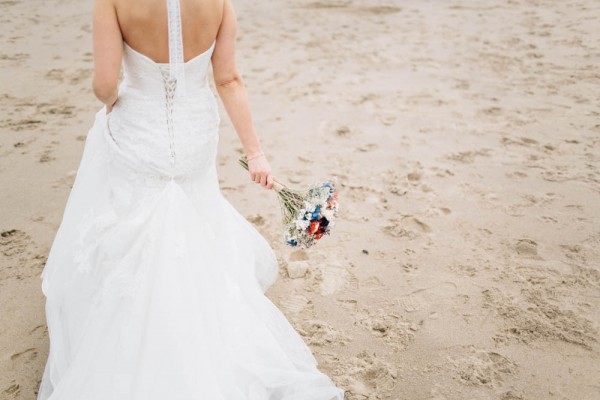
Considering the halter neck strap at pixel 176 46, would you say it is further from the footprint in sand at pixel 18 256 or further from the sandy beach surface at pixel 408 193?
the footprint in sand at pixel 18 256

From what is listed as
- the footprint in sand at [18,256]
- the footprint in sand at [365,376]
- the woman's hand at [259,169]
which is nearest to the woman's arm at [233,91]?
the woman's hand at [259,169]

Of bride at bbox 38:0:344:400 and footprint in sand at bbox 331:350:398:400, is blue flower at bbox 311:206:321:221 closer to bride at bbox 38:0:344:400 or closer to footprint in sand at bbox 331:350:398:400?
bride at bbox 38:0:344:400

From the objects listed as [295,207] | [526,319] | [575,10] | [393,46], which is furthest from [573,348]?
[575,10]

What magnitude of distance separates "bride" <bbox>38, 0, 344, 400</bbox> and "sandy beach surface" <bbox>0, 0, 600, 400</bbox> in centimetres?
57

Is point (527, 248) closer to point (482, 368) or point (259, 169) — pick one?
point (482, 368)

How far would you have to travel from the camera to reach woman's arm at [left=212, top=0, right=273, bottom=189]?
1.86 metres

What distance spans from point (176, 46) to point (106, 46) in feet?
0.77

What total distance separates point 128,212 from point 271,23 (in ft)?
22.7

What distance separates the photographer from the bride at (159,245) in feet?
5.80

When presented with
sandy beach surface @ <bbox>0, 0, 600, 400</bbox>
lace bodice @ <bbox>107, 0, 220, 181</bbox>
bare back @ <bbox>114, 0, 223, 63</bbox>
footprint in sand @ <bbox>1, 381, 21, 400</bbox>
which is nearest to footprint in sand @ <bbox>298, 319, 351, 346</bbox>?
sandy beach surface @ <bbox>0, 0, 600, 400</bbox>

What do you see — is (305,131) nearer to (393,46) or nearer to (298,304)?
(298,304)

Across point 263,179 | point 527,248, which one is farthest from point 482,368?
point 263,179

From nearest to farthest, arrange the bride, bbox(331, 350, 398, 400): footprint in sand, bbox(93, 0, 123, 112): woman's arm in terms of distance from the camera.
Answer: bbox(93, 0, 123, 112): woman's arm < the bride < bbox(331, 350, 398, 400): footprint in sand

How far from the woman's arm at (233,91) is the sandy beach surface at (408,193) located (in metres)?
1.02
